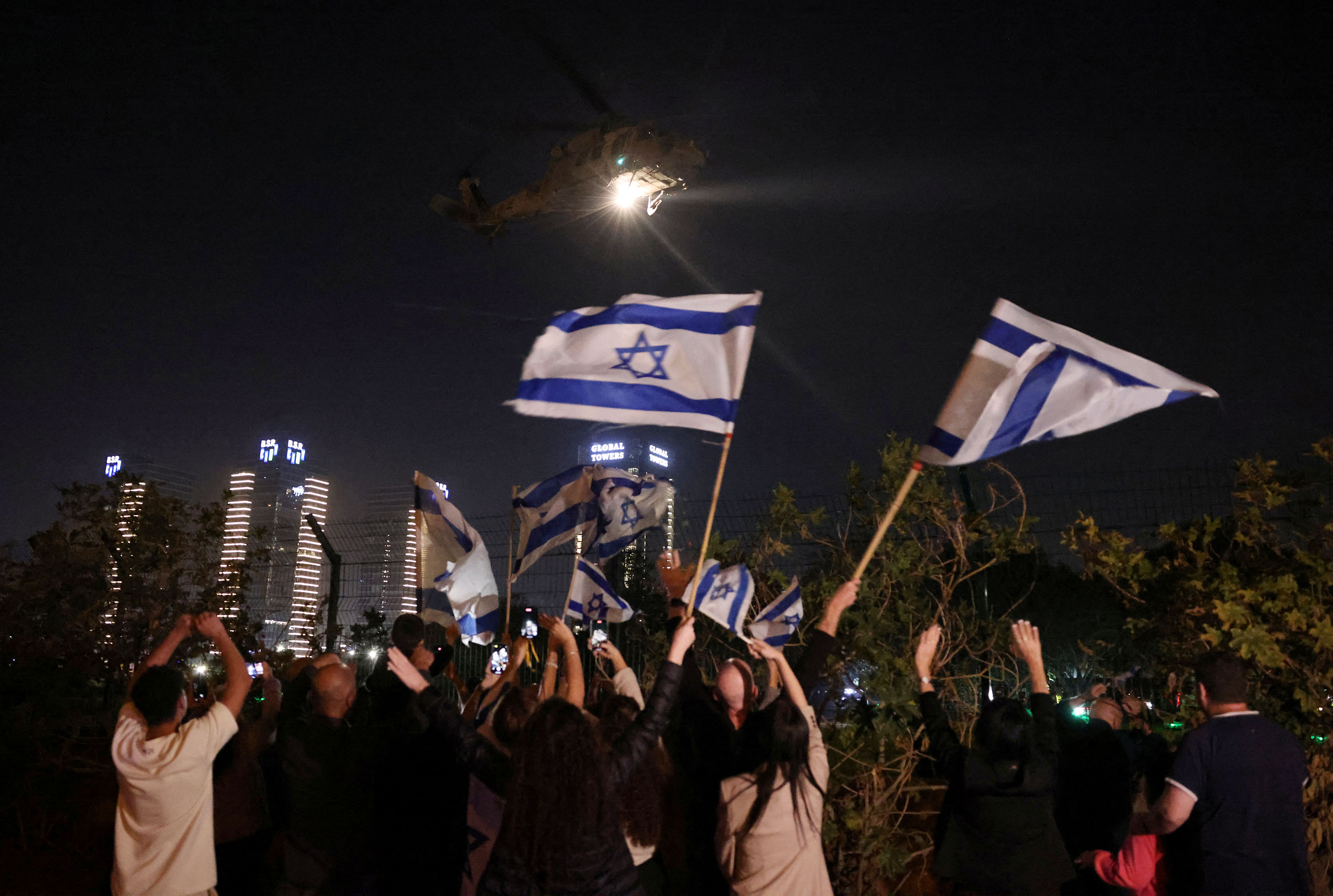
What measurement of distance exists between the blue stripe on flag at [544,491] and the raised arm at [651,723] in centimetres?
410

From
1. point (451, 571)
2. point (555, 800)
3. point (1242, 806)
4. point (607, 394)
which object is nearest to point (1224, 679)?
point (1242, 806)

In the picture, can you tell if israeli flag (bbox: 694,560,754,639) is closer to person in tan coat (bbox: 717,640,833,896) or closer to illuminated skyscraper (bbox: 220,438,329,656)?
person in tan coat (bbox: 717,640,833,896)

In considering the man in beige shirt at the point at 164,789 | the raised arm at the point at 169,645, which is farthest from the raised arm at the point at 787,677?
the raised arm at the point at 169,645

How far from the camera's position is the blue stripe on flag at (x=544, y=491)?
322 inches

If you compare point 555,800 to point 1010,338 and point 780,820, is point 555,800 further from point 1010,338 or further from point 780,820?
point 1010,338

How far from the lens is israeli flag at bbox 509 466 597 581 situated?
8.08 metres

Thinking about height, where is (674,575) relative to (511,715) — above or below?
above

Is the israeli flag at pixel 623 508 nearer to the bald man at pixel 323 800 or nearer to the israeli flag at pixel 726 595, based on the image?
the israeli flag at pixel 726 595

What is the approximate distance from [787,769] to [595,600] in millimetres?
3500

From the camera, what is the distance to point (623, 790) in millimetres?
4047

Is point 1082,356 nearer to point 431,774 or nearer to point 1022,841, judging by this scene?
point 1022,841

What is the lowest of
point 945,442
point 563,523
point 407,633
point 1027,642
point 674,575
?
point 1027,642

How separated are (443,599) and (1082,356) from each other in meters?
5.31

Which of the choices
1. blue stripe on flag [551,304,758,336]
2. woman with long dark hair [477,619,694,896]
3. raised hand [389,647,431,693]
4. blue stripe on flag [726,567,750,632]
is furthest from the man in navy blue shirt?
raised hand [389,647,431,693]
